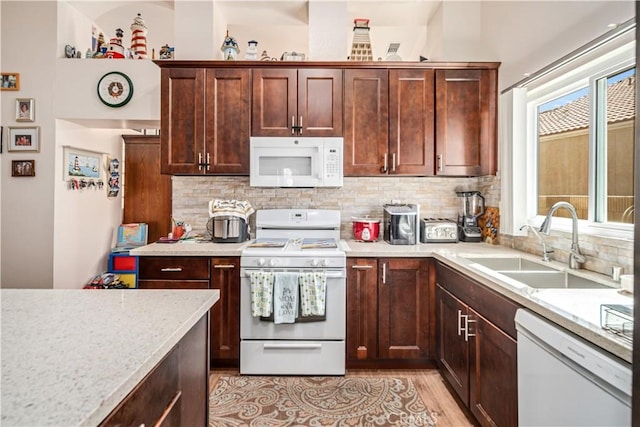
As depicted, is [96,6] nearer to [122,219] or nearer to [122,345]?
[122,219]

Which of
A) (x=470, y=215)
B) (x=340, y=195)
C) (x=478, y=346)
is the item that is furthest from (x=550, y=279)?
(x=340, y=195)

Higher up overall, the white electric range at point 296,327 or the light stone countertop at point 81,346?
the light stone countertop at point 81,346

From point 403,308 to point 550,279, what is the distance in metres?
0.97

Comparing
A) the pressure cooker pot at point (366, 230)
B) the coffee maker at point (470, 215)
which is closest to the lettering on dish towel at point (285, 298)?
the pressure cooker pot at point (366, 230)

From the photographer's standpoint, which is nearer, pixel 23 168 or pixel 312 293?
pixel 312 293

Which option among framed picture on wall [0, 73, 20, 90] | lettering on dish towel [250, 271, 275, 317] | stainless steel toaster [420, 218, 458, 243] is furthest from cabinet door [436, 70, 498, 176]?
framed picture on wall [0, 73, 20, 90]

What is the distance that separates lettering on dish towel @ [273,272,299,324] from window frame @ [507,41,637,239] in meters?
1.63

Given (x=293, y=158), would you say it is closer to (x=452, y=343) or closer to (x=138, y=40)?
(x=452, y=343)

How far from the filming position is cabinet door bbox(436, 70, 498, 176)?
9.09 ft

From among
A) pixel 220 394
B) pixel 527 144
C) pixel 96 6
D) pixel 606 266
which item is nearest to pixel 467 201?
pixel 527 144

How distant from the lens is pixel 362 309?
251cm

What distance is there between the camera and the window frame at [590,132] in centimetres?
170

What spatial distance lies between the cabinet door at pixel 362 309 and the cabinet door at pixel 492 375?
0.76 m

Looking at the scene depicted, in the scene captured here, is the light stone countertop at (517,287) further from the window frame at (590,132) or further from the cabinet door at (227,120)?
the cabinet door at (227,120)
